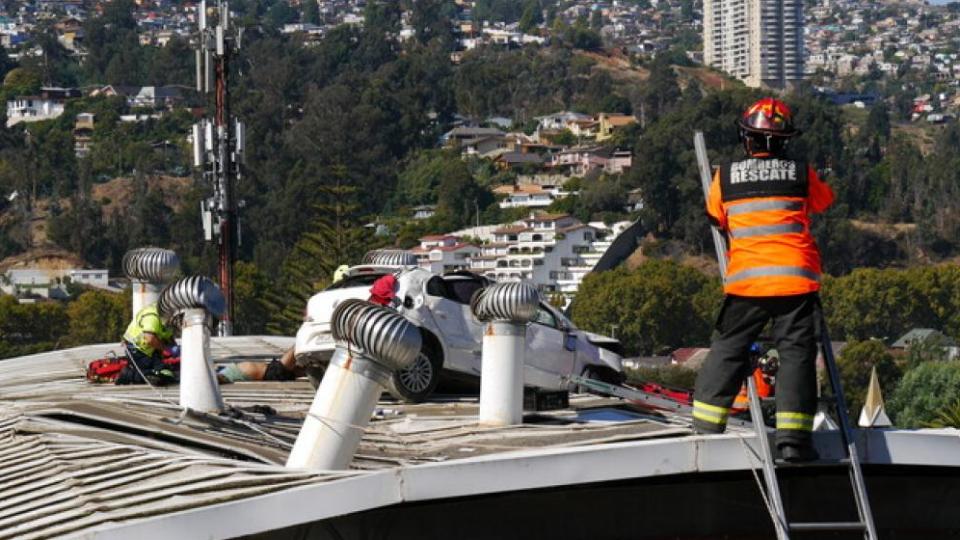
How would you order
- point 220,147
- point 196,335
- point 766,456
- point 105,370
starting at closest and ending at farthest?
point 766,456 < point 196,335 < point 105,370 < point 220,147

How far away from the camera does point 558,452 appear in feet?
31.4

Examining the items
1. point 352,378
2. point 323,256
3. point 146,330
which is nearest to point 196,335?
point 352,378

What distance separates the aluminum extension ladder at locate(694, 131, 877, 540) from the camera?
8828 millimetres

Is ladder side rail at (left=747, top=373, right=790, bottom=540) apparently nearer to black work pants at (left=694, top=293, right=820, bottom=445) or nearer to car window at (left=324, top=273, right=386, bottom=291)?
black work pants at (left=694, top=293, right=820, bottom=445)

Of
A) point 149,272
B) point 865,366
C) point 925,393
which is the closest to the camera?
point 149,272

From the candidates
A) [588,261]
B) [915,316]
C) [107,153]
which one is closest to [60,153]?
[107,153]

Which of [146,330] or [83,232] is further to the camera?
[83,232]

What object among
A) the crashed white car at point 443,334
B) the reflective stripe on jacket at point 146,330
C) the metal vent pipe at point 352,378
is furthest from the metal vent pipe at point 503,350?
the reflective stripe on jacket at point 146,330

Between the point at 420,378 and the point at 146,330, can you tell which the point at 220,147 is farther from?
the point at 420,378

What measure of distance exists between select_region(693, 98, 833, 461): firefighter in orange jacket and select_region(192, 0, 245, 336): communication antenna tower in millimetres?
21586

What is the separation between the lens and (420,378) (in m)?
15.2

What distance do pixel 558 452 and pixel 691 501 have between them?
3.14ft

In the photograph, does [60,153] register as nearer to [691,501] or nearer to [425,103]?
[425,103]

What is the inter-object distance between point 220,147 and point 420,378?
16950mm
